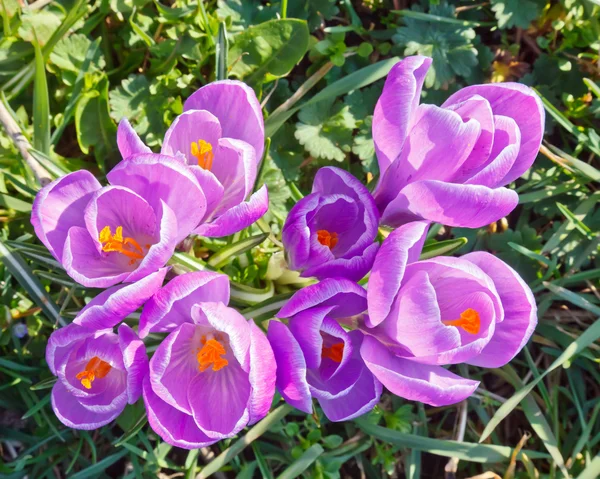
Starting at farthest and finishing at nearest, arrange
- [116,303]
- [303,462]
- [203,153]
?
1. [303,462]
2. [203,153]
3. [116,303]

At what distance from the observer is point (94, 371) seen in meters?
1.23

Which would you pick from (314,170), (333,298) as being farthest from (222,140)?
(314,170)

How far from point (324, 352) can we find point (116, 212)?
1.68ft

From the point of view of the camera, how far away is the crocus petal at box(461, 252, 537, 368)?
1214mm

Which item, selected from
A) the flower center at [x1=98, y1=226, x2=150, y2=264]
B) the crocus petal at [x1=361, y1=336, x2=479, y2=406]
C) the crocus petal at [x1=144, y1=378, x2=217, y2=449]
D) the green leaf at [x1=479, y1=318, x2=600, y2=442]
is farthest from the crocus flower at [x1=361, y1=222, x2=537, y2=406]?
the green leaf at [x1=479, y1=318, x2=600, y2=442]

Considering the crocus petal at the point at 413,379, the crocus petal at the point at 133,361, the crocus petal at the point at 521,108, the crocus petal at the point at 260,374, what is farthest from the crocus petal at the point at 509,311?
the crocus petal at the point at 133,361

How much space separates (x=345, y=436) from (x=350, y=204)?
1.15 m

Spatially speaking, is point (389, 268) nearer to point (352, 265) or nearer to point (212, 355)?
point (352, 265)

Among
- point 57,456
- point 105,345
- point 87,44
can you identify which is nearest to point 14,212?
point 87,44

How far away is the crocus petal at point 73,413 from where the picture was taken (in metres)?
1.25

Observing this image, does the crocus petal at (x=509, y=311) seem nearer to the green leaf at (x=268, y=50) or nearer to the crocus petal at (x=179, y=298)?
the crocus petal at (x=179, y=298)

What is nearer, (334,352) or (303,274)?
(334,352)

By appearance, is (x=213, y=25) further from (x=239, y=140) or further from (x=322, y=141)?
(x=239, y=140)

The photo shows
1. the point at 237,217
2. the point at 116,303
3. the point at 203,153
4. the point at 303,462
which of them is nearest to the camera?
the point at 116,303
